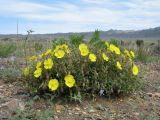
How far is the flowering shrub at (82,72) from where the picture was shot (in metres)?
6.01

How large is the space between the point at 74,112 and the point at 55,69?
2.17 ft

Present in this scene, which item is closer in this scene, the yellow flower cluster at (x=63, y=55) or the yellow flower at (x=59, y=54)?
the yellow flower cluster at (x=63, y=55)

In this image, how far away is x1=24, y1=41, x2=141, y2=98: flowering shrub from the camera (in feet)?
19.7

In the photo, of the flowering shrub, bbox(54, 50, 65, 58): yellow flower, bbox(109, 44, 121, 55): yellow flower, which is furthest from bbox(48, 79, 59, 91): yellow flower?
bbox(109, 44, 121, 55): yellow flower

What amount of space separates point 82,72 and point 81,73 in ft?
0.10

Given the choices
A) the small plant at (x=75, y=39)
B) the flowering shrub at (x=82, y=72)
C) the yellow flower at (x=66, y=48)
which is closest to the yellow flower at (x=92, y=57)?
the flowering shrub at (x=82, y=72)

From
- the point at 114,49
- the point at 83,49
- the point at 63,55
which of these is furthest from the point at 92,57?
the point at 114,49

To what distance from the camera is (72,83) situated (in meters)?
5.89

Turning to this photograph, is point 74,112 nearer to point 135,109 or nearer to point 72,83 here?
point 72,83

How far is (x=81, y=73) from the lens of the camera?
6035 millimetres

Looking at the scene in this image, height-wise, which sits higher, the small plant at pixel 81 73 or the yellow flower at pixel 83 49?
the yellow flower at pixel 83 49

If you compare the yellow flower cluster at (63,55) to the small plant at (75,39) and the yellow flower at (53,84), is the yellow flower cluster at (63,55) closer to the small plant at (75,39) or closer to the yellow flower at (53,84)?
the yellow flower at (53,84)

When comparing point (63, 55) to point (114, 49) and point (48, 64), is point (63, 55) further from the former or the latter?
point (114, 49)

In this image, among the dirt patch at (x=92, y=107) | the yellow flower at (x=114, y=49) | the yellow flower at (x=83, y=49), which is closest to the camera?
the dirt patch at (x=92, y=107)
